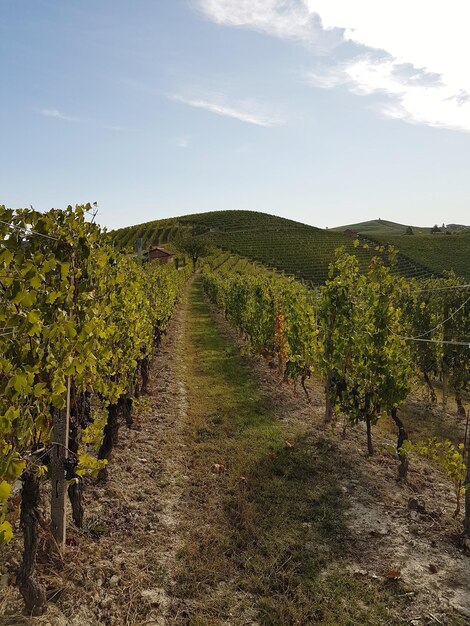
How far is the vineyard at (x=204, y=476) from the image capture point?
3945mm

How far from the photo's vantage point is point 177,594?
4363mm

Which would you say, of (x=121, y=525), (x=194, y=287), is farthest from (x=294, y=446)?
(x=194, y=287)

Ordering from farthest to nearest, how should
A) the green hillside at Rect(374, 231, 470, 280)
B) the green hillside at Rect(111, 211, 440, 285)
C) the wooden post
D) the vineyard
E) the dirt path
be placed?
the green hillside at Rect(111, 211, 440, 285) → the green hillside at Rect(374, 231, 470, 280) → the wooden post → the dirt path → the vineyard

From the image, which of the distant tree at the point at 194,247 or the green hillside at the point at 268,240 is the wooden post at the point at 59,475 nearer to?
the green hillside at the point at 268,240

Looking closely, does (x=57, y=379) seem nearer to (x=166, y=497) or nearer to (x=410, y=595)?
(x=166, y=497)

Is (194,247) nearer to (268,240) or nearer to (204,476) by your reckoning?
(268,240)

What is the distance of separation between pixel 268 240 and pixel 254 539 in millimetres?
81226

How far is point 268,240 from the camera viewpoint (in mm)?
84312

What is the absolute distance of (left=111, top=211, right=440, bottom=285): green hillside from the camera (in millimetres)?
64188

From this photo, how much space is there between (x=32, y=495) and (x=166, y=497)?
103 inches

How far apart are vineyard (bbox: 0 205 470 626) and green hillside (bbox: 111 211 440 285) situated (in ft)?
138

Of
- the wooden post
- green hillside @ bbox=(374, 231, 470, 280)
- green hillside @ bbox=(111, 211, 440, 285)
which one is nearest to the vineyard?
the wooden post

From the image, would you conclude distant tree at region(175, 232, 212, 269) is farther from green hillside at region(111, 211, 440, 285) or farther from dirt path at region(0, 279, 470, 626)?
dirt path at region(0, 279, 470, 626)

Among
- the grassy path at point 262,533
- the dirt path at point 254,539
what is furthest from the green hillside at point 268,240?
the dirt path at point 254,539
